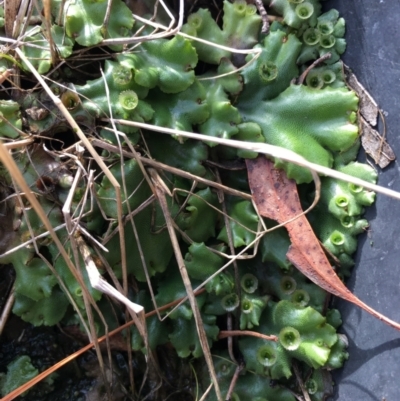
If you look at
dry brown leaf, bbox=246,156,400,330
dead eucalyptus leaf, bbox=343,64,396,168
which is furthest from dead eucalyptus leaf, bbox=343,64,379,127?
dry brown leaf, bbox=246,156,400,330

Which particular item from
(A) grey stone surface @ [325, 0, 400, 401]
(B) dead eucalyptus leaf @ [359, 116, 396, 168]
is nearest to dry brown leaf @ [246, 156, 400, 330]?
(A) grey stone surface @ [325, 0, 400, 401]

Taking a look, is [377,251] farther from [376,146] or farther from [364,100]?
[364,100]

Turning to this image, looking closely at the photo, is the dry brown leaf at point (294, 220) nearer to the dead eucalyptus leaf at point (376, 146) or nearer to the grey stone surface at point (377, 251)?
the grey stone surface at point (377, 251)

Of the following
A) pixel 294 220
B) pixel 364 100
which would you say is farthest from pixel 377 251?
pixel 364 100

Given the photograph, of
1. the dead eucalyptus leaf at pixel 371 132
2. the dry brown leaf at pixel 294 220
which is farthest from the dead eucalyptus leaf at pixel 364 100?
the dry brown leaf at pixel 294 220

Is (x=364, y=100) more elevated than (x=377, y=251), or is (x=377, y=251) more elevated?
(x=364, y=100)

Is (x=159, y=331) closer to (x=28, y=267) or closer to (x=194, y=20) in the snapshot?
(x=28, y=267)

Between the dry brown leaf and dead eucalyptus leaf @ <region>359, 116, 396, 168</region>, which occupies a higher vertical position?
dead eucalyptus leaf @ <region>359, 116, 396, 168</region>

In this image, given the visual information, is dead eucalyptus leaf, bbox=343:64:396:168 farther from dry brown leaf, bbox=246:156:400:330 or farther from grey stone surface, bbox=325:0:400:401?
dry brown leaf, bbox=246:156:400:330
